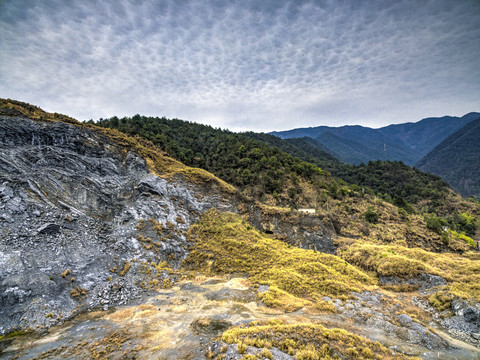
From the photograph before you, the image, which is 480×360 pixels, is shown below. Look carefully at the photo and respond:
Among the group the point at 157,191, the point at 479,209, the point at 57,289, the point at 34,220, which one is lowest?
the point at 479,209

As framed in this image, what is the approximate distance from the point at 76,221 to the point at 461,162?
19880 cm

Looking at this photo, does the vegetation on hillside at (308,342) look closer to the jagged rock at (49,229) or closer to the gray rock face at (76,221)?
the gray rock face at (76,221)

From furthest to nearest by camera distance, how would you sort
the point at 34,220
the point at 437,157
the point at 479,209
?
1. the point at 437,157
2. the point at 479,209
3. the point at 34,220

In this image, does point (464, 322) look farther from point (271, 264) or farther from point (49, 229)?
point (49, 229)

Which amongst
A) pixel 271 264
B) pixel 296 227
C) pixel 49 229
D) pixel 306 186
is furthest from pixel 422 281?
pixel 49 229

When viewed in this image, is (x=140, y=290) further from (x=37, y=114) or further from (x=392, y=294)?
(x=37, y=114)

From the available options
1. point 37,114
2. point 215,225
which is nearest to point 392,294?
point 215,225

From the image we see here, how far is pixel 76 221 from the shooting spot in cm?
1861

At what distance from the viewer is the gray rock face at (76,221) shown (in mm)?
13164

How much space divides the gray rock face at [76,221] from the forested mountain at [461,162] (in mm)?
151901

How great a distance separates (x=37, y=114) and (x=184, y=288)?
2789 centimetres

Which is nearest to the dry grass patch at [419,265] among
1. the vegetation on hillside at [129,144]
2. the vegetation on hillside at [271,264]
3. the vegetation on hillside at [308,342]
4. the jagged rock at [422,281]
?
the jagged rock at [422,281]

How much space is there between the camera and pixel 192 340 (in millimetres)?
10484

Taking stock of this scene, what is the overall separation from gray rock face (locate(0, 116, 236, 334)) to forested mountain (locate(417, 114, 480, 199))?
498ft
